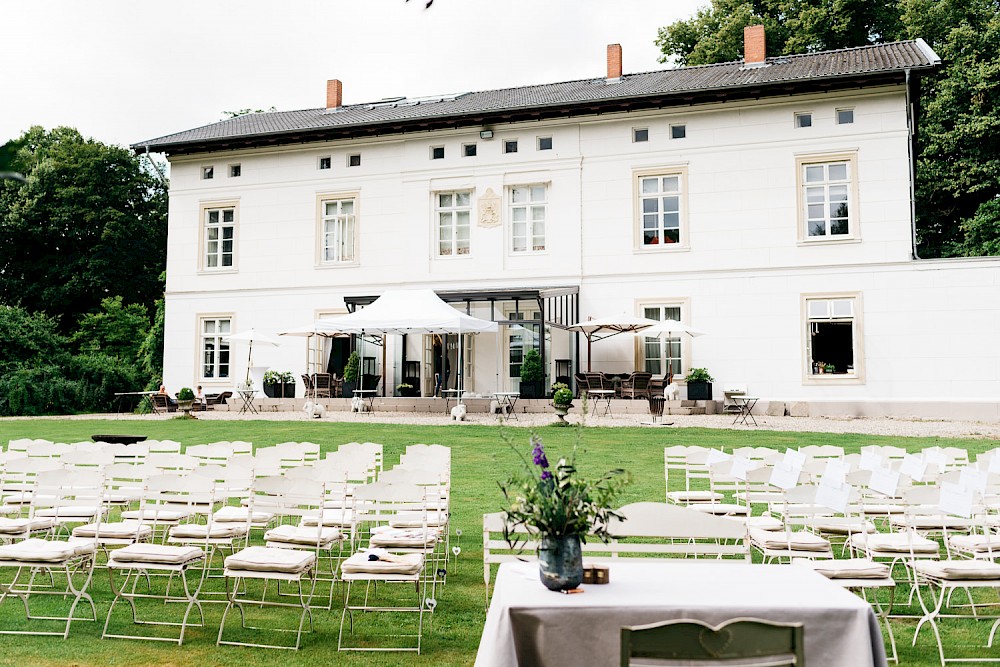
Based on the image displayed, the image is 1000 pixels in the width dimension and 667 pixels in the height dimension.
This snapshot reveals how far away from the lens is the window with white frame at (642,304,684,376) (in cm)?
1994

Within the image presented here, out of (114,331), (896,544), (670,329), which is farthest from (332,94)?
(896,544)

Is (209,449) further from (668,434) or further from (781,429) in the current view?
(781,429)

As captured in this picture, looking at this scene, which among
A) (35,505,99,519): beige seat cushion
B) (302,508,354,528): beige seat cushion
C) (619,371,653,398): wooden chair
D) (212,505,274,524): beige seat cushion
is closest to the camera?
(302,508,354,528): beige seat cushion

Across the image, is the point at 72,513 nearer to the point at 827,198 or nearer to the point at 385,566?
the point at 385,566

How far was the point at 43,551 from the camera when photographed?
15.7ft

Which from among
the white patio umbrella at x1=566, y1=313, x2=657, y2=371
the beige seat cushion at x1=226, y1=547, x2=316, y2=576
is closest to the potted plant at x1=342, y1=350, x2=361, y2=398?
the white patio umbrella at x1=566, y1=313, x2=657, y2=371

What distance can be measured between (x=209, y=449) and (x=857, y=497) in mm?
5698

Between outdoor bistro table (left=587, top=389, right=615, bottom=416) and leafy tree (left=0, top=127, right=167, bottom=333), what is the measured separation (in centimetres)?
2269

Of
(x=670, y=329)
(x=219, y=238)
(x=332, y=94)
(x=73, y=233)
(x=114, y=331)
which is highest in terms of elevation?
(x=332, y=94)

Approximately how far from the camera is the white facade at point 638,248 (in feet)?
60.0

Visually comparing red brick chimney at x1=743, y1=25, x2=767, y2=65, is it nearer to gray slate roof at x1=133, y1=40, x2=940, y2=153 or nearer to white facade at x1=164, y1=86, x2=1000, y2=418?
gray slate roof at x1=133, y1=40, x2=940, y2=153

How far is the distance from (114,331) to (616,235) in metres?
20.7

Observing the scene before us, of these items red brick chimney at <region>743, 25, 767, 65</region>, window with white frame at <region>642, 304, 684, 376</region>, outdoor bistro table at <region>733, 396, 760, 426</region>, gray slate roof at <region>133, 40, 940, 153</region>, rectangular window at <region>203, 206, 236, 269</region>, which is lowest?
outdoor bistro table at <region>733, 396, 760, 426</region>

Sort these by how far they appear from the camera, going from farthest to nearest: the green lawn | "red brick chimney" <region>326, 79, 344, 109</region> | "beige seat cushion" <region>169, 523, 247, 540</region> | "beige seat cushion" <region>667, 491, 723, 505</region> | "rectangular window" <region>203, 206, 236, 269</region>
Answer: "red brick chimney" <region>326, 79, 344, 109</region>
"rectangular window" <region>203, 206, 236, 269</region>
"beige seat cushion" <region>667, 491, 723, 505</region>
"beige seat cushion" <region>169, 523, 247, 540</region>
the green lawn
